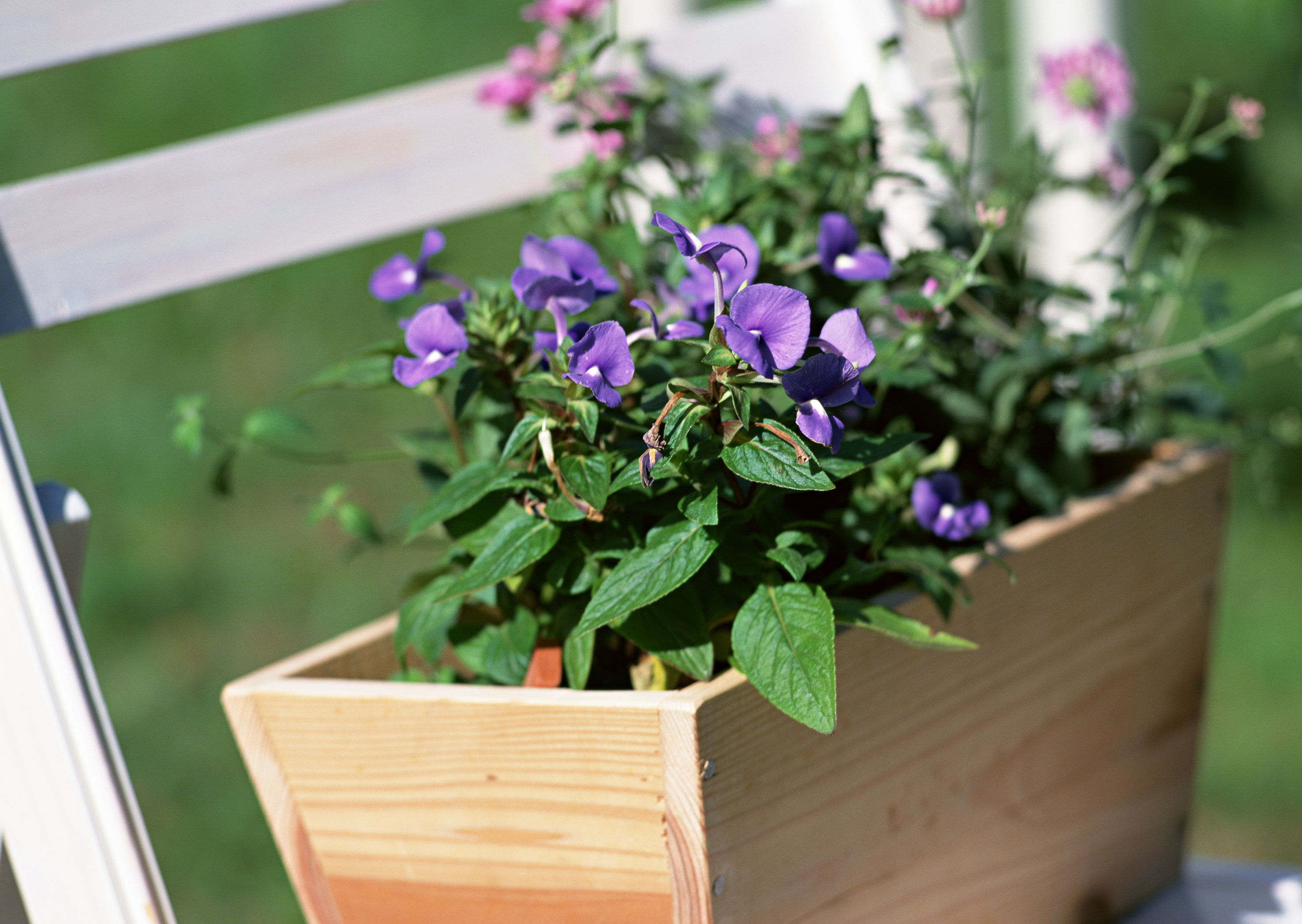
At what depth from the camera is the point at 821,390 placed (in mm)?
641

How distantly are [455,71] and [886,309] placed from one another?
8.55 ft

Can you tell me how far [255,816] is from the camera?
180cm

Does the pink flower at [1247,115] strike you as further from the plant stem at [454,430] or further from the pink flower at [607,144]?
the plant stem at [454,430]

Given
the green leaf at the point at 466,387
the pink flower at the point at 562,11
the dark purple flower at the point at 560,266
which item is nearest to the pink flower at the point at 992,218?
the dark purple flower at the point at 560,266

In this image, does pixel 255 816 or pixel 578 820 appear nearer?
pixel 578 820

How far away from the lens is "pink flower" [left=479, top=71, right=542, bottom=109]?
1079mm

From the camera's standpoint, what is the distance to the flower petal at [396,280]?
844 mm

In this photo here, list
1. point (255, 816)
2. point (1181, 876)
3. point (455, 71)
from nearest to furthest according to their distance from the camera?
point (1181, 876)
point (255, 816)
point (455, 71)

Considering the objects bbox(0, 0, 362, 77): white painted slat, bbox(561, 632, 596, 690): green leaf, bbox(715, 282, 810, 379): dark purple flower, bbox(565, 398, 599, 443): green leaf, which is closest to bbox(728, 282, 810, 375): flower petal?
bbox(715, 282, 810, 379): dark purple flower

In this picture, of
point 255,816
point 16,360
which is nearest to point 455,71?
point 16,360

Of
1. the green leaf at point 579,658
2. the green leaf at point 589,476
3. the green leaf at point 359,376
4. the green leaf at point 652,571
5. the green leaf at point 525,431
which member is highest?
the green leaf at point 359,376

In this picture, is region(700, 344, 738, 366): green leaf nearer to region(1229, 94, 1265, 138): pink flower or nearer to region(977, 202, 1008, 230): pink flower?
region(977, 202, 1008, 230): pink flower

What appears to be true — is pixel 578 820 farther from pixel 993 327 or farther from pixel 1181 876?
pixel 1181 876

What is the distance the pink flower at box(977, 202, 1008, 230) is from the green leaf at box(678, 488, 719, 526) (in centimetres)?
31
